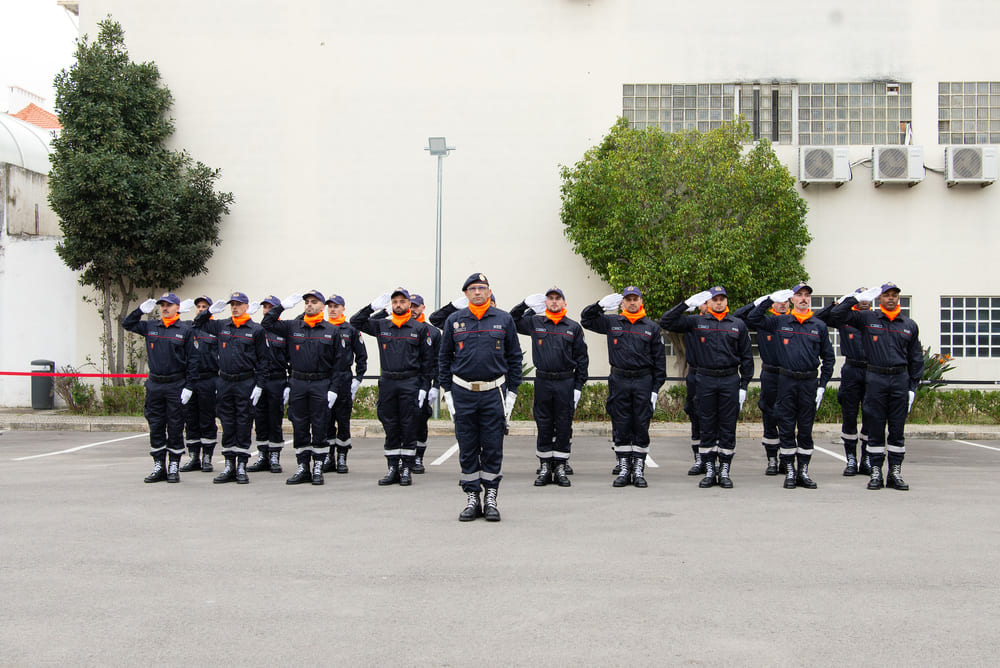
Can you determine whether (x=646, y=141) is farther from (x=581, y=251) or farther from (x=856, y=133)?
(x=856, y=133)

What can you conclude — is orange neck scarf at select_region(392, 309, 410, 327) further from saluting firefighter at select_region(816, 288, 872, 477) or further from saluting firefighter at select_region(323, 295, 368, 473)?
saluting firefighter at select_region(816, 288, 872, 477)

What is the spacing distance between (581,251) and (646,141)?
2661 millimetres

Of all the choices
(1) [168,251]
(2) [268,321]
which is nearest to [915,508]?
(2) [268,321]

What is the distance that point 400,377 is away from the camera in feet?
33.6

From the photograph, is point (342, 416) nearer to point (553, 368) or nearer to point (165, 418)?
point (165, 418)

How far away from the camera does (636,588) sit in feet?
18.6

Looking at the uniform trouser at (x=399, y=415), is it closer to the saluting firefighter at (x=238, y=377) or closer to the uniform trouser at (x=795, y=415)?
the saluting firefighter at (x=238, y=377)

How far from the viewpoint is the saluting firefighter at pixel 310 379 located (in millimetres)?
10219

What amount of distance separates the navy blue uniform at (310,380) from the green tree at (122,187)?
998 centimetres

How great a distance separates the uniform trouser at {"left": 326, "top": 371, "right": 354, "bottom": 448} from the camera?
35.7 ft

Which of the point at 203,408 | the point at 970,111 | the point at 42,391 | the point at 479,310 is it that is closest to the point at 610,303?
the point at 479,310

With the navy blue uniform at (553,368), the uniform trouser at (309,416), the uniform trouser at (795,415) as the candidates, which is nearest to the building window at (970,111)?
the uniform trouser at (795,415)

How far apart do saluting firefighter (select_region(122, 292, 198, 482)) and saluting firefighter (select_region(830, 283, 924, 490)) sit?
7788mm

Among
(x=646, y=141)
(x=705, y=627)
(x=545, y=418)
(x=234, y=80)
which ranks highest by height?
(x=234, y=80)
